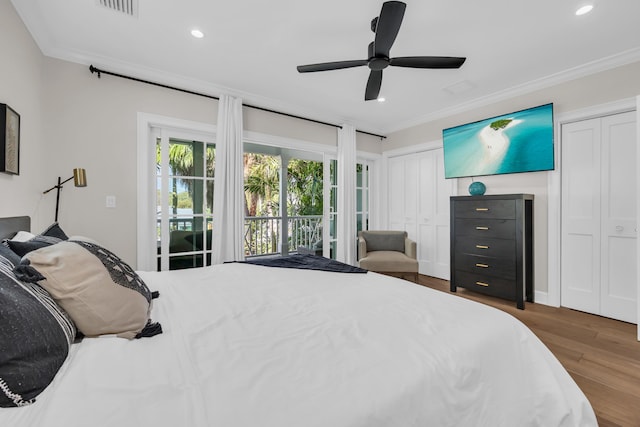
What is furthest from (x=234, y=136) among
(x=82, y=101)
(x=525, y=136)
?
(x=525, y=136)

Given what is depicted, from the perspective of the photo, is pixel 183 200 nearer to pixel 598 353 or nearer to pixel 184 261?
pixel 184 261

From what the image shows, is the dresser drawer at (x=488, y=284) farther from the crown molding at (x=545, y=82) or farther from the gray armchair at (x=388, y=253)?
the crown molding at (x=545, y=82)

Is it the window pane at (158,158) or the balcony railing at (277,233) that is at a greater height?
the window pane at (158,158)

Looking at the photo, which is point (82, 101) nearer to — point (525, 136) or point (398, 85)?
point (398, 85)

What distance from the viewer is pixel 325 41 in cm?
246

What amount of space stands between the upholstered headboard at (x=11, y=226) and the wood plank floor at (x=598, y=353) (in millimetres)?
3320

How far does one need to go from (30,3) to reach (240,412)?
2.98m

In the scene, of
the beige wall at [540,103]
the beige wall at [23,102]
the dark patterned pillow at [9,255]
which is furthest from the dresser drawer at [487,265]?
the beige wall at [23,102]

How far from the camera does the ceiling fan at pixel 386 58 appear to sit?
Result: 1688mm

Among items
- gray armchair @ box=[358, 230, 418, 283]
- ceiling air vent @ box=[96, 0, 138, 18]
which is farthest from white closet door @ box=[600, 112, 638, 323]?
ceiling air vent @ box=[96, 0, 138, 18]

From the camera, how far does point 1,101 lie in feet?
5.94

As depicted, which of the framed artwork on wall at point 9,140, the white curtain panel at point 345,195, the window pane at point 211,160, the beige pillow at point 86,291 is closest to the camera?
the beige pillow at point 86,291

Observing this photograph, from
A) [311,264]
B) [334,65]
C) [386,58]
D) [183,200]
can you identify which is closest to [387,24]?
[386,58]

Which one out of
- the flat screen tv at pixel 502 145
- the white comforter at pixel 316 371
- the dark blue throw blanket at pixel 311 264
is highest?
the flat screen tv at pixel 502 145
